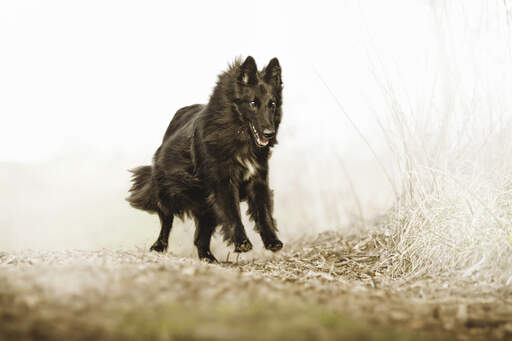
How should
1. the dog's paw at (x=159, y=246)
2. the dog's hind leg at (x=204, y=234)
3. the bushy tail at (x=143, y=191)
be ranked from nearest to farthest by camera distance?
the dog's paw at (x=159, y=246) → the dog's hind leg at (x=204, y=234) → the bushy tail at (x=143, y=191)

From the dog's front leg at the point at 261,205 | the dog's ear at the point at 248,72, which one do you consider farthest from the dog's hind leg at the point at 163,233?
the dog's ear at the point at 248,72

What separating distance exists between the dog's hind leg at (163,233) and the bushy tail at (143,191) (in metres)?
0.18

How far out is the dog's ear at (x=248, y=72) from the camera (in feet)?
12.4

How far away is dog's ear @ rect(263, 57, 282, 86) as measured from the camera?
12.7 ft

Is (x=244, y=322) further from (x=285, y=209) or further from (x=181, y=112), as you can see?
(x=285, y=209)

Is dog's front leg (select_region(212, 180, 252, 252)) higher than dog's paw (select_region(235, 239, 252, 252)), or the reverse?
dog's front leg (select_region(212, 180, 252, 252))

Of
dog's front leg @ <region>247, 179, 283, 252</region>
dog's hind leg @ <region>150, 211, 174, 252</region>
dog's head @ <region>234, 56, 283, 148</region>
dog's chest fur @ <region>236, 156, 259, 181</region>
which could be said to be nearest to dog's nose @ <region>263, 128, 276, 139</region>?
dog's head @ <region>234, 56, 283, 148</region>

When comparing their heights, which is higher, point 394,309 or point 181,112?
point 181,112

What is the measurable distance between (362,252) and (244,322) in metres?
2.81

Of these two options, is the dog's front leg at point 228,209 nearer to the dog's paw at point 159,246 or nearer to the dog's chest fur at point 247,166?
the dog's chest fur at point 247,166

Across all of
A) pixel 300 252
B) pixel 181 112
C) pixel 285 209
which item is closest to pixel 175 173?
pixel 181 112

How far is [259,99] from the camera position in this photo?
375 centimetres

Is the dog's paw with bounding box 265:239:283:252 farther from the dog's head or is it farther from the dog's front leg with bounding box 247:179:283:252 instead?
the dog's head

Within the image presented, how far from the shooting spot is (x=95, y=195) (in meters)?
9.29
